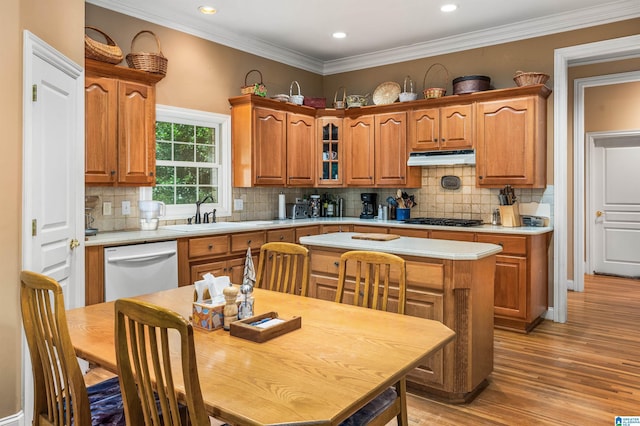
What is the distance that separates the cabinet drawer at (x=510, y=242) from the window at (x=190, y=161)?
8.82ft

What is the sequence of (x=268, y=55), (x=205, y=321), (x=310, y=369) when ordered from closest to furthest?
(x=310, y=369) → (x=205, y=321) → (x=268, y=55)

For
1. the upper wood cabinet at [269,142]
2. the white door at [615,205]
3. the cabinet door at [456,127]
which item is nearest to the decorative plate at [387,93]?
the cabinet door at [456,127]

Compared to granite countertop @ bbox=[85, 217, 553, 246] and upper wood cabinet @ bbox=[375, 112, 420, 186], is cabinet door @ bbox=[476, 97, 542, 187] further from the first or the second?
upper wood cabinet @ bbox=[375, 112, 420, 186]

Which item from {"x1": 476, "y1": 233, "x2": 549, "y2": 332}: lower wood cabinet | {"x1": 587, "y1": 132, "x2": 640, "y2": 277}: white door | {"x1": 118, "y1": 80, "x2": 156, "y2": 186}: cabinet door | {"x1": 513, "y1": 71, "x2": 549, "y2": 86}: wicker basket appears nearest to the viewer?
{"x1": 118, "y1": 80, "x2": 156, "y2": 186}: cabinet door

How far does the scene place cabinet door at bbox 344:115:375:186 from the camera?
561cm

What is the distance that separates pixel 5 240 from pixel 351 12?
3.51 m

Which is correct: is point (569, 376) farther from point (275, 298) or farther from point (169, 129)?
point (169, 129)

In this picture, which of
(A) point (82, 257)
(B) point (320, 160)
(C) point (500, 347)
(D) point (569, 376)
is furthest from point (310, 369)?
(B) point (320, 160)

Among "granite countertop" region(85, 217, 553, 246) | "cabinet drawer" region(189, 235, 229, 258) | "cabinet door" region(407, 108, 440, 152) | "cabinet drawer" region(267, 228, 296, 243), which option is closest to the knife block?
"granite countertop" region(85, 217, 553, 246)

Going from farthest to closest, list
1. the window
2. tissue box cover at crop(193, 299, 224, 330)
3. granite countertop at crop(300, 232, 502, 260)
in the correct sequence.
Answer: the window
granite countertop at crop(300, 232, 502, 260)
tissue box cover at crop(193, 299, 224, 330)

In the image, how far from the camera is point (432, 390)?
2.95 metres

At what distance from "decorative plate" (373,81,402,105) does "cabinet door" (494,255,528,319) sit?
2.23 meters

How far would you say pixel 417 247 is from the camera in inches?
118

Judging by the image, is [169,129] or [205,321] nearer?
[205,321]
